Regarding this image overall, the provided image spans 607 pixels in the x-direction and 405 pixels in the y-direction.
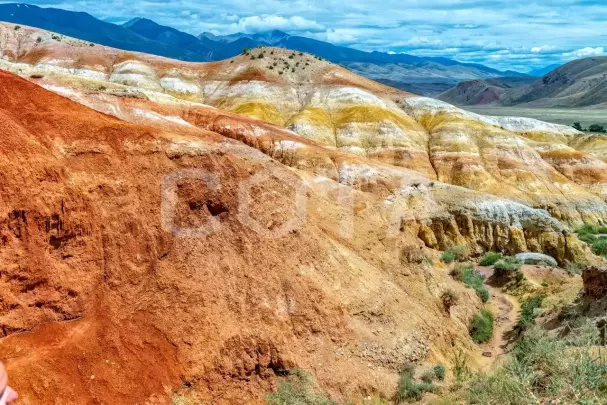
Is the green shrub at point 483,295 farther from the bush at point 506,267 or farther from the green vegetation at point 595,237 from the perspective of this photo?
the green vegetation at point 595,237

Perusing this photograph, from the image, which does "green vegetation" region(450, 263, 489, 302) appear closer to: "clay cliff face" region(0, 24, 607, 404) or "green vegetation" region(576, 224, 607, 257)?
"clay cliff face" region(0, 24, 607, 404)

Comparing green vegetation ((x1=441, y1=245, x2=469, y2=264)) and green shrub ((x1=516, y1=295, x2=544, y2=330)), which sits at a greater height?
green shrub ((x1=516, y1=295, x2=544, y2=330))

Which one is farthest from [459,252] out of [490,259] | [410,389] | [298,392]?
[298,392]

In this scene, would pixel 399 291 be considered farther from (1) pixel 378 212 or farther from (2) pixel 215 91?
(2) pixel 215 91

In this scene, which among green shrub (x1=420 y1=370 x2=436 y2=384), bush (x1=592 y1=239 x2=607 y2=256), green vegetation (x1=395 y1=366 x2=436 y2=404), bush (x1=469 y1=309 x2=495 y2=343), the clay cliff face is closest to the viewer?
the clay cliff face

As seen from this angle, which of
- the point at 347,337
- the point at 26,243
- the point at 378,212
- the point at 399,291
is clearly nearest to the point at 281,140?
the point at 378,212

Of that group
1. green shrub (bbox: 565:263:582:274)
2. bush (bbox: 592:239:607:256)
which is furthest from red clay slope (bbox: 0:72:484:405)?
bush (bbox: 592:239:607:256)

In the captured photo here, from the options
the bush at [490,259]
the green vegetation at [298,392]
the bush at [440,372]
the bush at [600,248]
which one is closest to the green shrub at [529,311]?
the bush at [440,372]

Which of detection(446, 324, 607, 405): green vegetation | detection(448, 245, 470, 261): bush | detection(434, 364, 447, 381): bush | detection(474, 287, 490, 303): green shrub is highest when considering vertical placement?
detection(446, 324, 607, 405): green vegetation
